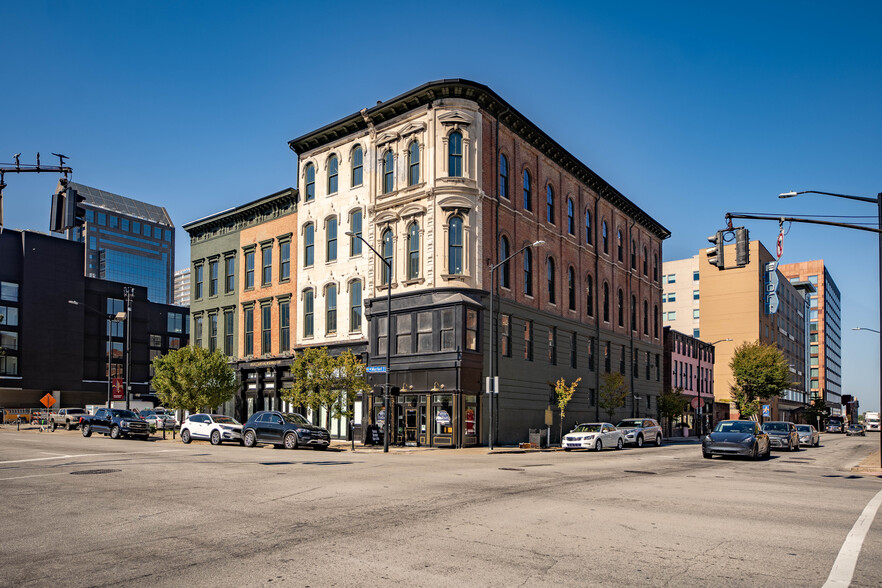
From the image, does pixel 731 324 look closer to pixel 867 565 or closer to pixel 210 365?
pixel 210 365

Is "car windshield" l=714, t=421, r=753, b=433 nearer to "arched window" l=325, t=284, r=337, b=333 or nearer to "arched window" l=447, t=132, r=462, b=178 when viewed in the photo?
"arched window" l=447, t=132, r=462, b=178

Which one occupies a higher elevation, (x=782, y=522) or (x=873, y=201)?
(x=873, y=201)

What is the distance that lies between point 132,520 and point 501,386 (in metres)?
28.0

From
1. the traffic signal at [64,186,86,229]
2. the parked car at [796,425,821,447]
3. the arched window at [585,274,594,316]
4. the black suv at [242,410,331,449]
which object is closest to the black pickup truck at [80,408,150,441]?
the black suv at [242,410,331,449]

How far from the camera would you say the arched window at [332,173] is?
4325 centimetres

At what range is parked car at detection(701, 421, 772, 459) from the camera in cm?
2692

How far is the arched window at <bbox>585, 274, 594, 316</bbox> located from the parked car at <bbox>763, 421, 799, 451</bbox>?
1579cm

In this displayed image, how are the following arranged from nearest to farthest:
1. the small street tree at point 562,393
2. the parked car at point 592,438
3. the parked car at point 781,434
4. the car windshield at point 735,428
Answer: the car windshield at point 735,428 < the parked car at point 592,438 < the parked car at point 781,434 < the small street tree at point 562,393

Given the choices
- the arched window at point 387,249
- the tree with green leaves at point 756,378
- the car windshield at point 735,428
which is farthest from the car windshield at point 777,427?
the tree with green leaves at point 756,378

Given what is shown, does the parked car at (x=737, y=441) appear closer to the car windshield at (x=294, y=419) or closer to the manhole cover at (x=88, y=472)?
the car windshield at (x=294, y=419)

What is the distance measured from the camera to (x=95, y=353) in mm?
100750

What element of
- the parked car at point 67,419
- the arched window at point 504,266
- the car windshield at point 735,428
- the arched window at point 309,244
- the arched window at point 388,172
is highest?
the arched window at point 388,172

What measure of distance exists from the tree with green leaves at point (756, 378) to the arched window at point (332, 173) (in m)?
50.8

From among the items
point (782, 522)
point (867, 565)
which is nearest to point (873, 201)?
point (782, 522)
